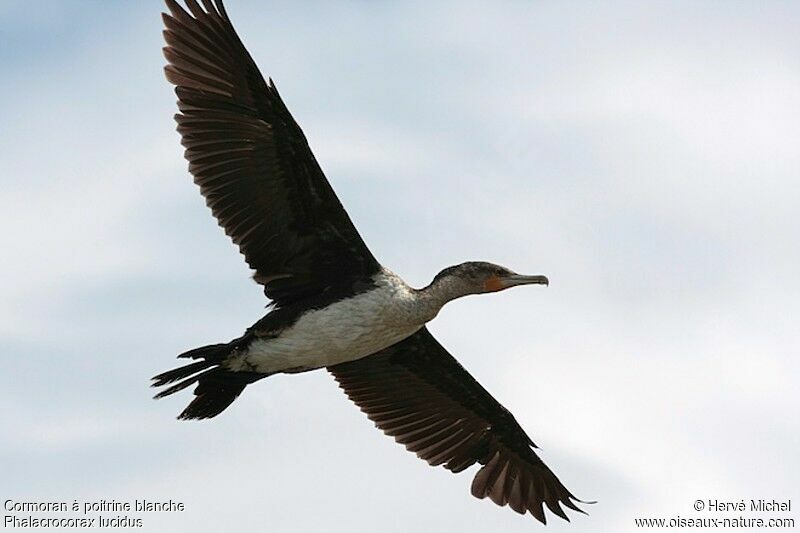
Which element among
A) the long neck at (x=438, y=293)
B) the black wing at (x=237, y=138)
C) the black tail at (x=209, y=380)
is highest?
the black wing at (x=237, y=138)

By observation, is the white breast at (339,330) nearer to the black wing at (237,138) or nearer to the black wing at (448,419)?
the black wing at (237,138)

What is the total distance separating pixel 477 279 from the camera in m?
13.7

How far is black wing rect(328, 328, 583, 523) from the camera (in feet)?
48.8

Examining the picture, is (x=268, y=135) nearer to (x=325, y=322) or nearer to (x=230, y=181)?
(x=230, y=181)

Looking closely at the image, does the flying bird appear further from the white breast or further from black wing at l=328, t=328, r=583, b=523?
black wing at l=328, t=328, r=583, b=523

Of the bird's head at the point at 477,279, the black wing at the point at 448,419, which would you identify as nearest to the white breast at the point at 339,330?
the bird's head at the point at 477,279

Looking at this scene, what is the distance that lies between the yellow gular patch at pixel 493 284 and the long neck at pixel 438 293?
0.20m

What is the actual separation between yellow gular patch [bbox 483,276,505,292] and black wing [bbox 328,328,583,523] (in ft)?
3.68

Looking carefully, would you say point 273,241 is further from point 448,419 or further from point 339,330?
point 448,419

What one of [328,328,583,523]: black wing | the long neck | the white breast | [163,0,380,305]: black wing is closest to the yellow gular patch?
the long neck

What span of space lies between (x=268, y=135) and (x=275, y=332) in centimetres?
172

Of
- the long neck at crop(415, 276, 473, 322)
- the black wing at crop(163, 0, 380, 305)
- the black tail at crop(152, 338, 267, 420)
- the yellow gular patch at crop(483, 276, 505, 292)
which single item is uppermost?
the black wing at crop(163, 0, 380, 305)

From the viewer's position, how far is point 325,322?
13023 mm

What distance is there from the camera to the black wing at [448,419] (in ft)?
48.8
